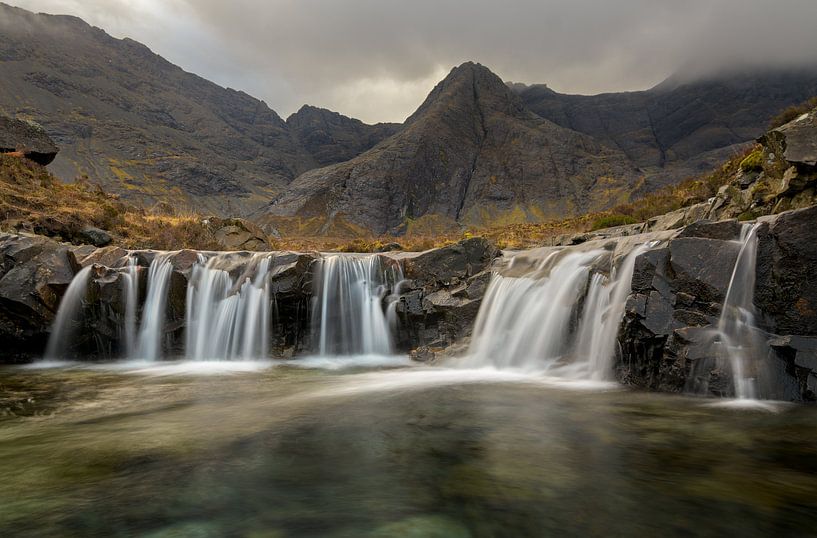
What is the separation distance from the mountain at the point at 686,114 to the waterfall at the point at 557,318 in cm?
12583

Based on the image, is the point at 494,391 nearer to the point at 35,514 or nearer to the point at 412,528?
the point at 412,528

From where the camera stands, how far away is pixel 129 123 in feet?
431

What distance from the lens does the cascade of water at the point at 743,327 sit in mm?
7398

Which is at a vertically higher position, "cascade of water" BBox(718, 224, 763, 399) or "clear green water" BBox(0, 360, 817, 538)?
"cascade of water" BBox(718, 224, 763, 399)

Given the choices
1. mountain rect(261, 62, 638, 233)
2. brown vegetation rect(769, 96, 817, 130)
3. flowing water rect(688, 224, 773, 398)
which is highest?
mountain rect(261, 62, 638, 233)

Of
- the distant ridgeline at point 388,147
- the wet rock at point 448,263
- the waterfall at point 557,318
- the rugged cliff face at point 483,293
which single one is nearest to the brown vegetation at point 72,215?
the rugged cliff face at point 483,293

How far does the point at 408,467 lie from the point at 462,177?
121 m

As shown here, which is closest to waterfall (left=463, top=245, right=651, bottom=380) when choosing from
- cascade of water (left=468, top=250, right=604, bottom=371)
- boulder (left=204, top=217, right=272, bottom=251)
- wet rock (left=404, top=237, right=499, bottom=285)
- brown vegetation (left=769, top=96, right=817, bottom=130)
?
cascade of water (left=468, top=250, right=604, bottom=371)

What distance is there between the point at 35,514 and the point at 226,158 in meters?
166

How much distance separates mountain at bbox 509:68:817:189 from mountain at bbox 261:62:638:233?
26894mm

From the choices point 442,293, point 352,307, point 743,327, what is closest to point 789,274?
point 743,327

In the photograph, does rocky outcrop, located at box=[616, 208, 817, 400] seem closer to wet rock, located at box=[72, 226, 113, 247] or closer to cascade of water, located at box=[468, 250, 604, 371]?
cascade of water, located at box=[468, 250, 604, 371]

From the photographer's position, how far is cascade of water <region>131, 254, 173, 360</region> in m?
14.3

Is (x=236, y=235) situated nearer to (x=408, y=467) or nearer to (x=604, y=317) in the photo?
(x=604, y=317)
